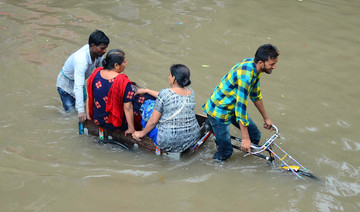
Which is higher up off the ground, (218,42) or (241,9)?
(241,9)

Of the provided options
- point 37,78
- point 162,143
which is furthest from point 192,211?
point 37,78

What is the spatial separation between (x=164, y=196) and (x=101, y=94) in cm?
131

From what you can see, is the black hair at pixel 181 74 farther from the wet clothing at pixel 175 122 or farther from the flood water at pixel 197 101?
the flood water at pixel 197 101

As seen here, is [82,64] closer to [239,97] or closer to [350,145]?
[239,97]

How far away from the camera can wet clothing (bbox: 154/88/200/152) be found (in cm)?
371

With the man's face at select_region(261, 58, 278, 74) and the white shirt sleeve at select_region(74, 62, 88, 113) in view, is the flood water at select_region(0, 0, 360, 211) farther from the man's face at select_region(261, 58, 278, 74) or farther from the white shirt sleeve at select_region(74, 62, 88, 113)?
the man's face at select_region(261, 58, 278, 74)

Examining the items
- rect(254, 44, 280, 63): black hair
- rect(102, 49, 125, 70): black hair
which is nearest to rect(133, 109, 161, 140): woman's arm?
rect(102, 49, 125, 70): black hair

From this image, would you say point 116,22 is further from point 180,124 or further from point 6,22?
point 180,124

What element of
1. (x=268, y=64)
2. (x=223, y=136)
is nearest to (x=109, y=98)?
(x=223, y=136)

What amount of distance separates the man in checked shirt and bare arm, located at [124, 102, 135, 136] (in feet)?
2.69

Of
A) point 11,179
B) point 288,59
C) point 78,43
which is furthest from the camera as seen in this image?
point 78,43

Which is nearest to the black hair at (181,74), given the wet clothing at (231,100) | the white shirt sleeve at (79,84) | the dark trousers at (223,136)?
the wet clothing at (231,100)

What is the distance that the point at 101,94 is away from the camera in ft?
13.0

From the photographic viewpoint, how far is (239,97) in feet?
11.2
